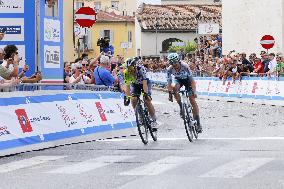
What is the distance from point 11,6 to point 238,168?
29.3ft

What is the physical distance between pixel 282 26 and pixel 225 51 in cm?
1104

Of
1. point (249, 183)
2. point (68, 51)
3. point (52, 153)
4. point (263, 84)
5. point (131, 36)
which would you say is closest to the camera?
point (249, 183)

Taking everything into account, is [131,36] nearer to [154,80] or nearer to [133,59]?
[154,80]

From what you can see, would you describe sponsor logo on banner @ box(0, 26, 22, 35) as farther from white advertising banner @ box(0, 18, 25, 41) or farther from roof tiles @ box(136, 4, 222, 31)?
roof tiles @ box(136, 4, 222, 31)

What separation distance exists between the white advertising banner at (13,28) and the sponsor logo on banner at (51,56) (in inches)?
26.9

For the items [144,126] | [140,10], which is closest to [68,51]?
[144,126]

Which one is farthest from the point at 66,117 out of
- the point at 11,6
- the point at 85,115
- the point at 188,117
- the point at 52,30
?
the point at 52,30

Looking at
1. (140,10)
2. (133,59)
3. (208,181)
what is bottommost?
(208,181)

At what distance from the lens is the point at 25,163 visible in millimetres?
14672

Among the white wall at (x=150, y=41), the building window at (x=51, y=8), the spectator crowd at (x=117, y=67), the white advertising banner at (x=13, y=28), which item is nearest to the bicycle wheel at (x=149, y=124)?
the spectator crowd at (x=117, y=67)

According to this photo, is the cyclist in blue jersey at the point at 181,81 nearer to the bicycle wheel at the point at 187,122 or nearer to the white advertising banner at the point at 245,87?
the bicycle wheel at the point at 187,122

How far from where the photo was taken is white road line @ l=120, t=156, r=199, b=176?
12.9 meters

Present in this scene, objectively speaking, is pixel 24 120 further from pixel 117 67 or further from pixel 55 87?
pixel 117 67

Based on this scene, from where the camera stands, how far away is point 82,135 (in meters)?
18.9
